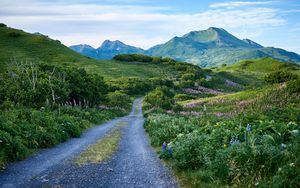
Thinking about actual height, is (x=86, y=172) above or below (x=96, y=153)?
above

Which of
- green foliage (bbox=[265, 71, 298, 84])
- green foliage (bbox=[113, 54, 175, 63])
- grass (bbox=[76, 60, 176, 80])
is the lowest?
grass (bbox=[76, 60, 176, 80])

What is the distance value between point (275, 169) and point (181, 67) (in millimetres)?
139045

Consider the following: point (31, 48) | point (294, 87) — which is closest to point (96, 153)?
point (294, 87)

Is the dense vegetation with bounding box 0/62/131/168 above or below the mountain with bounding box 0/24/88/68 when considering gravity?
below

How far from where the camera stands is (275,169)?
868cm

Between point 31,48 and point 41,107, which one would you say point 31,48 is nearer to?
point 31,48

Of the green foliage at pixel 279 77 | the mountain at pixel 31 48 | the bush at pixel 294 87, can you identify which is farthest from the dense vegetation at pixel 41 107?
the mountain at pixel 31 48

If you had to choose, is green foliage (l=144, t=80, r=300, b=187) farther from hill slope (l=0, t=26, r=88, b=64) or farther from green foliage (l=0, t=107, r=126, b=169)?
hill slope (l=0, t=26, r=88, b=64)

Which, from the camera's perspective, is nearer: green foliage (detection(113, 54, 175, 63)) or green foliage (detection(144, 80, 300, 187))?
green foliage (detection(144, 80, 300, 187))

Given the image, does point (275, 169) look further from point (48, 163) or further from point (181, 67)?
point (181, 67)

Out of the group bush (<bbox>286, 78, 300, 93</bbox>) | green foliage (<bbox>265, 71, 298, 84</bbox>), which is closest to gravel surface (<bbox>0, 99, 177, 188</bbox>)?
bush (<bbox>286, 78, 300, 93</bbox>)

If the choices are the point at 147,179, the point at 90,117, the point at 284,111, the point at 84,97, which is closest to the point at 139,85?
the point at 84,97

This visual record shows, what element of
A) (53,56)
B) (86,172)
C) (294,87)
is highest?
(53,56)

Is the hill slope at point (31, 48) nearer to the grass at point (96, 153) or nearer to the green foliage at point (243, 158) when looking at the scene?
the grass at point (96, 153)
